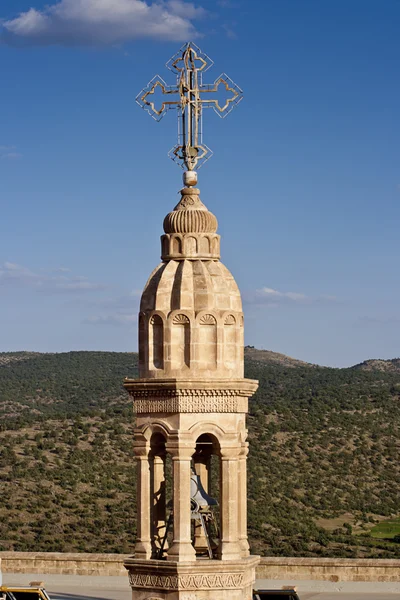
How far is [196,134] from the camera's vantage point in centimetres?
2106

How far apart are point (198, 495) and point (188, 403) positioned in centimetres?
179

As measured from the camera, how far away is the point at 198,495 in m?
21.3

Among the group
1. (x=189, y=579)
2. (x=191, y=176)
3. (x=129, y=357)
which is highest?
(x=129, y=357)

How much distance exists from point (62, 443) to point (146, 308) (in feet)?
160

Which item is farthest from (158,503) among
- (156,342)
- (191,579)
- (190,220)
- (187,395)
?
(190,220)

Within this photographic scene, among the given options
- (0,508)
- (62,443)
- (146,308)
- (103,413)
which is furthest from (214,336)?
(103,413)

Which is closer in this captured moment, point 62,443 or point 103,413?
point 62,443

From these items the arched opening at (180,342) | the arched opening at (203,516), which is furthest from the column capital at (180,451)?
the arched opening at (180,342)

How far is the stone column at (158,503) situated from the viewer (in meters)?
20.8

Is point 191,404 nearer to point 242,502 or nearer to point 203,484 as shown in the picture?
point 242,502

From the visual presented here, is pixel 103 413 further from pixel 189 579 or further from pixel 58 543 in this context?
pixel 189 579

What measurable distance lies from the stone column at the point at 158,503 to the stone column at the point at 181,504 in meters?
0.73

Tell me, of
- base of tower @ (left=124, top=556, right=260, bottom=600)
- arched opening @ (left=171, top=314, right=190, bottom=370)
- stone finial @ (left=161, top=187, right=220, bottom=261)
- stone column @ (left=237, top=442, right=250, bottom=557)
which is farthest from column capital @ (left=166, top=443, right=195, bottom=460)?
stone finial @ (left=161, top=187, right=220, bottom=261)

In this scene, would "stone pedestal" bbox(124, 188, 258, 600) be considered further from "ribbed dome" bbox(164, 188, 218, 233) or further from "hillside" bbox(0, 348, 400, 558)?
"hillside" bbox(0, 348, 400, 558)
